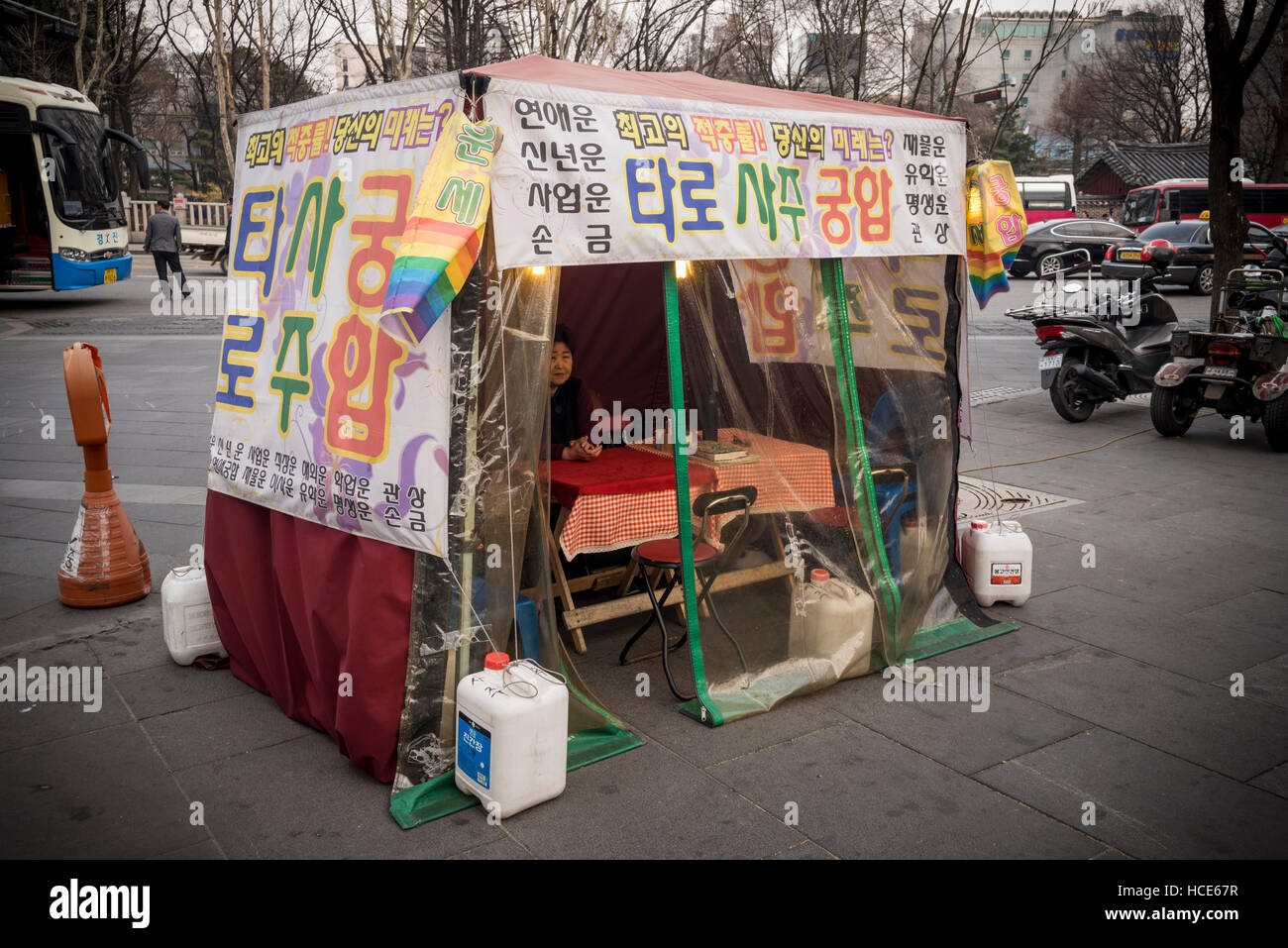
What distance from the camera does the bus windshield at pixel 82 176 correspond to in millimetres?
16938

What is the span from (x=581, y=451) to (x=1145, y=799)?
9.71 feet

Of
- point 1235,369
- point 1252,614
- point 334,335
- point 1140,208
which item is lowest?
point 1252,614

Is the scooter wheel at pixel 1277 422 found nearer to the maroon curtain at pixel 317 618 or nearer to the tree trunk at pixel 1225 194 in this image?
the tree trunk at pixel 1225 194

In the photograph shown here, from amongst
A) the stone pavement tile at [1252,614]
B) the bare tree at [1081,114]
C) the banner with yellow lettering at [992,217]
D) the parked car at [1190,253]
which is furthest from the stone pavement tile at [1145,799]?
the bare tree at [1081,114]

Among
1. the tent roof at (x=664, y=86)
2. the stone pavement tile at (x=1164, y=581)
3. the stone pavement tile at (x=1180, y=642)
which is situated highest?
the tent roof at (x=664, y=86)

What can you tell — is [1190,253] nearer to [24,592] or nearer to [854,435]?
[854,435]

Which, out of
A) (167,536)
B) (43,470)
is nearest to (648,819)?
(167,536)

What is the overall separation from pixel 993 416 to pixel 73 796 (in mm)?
9470

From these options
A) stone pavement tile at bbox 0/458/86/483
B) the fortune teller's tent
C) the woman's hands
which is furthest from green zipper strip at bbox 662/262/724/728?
stone pavement tile at bbox 0/458/86/483

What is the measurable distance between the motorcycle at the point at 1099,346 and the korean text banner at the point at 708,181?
5348 mm

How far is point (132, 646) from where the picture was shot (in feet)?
15.7
